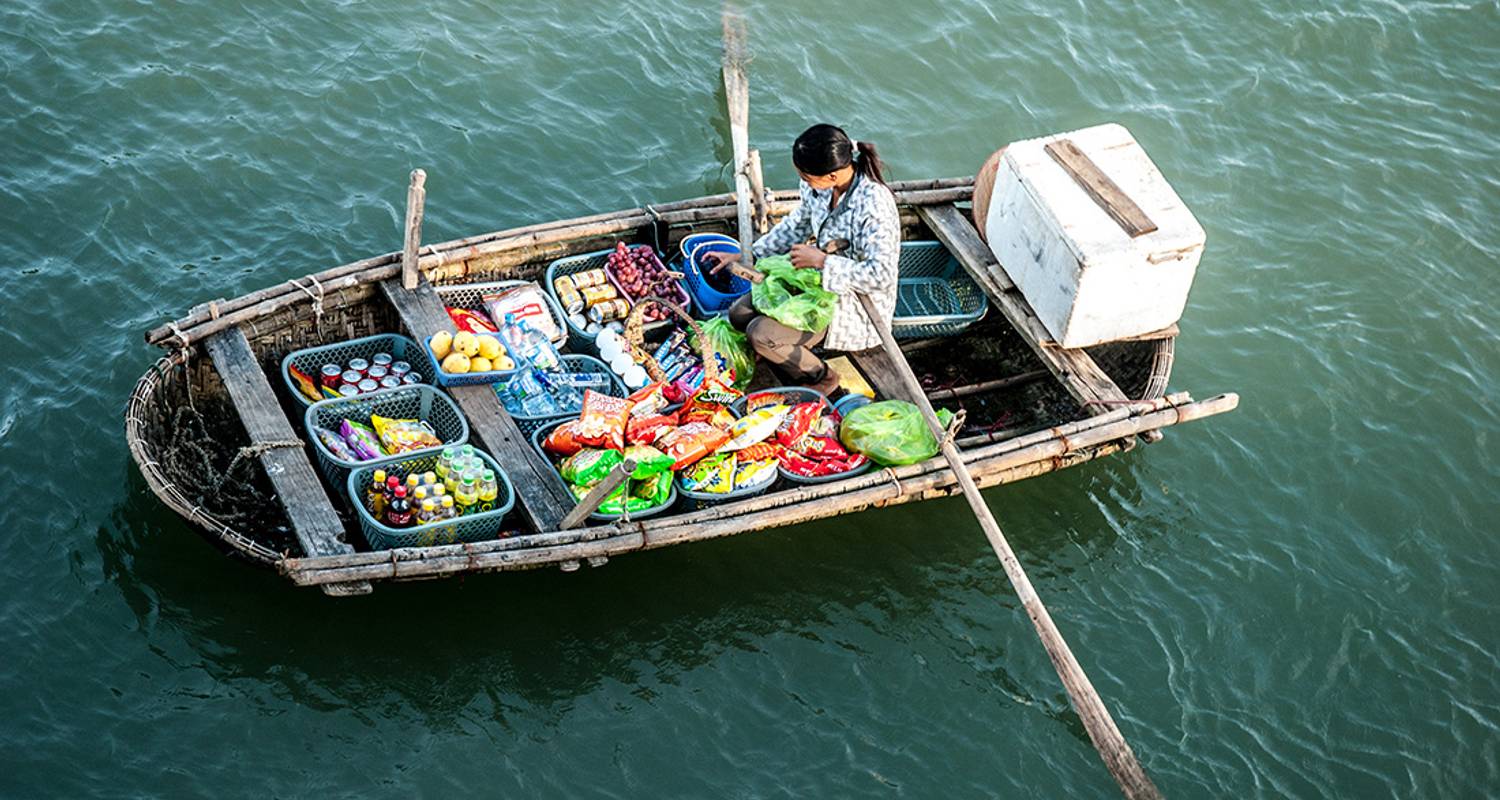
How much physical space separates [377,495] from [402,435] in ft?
1.48

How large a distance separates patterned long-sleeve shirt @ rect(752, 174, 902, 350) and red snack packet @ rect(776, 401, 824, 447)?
49cm

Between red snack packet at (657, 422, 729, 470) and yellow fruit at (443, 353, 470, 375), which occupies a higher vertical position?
yellow fruit at (443, 353, 470, 375)

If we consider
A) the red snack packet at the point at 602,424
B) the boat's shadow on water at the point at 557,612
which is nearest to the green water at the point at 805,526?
the boat's shadow on water at the point at 557,612

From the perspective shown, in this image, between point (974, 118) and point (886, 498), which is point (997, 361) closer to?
point (886, 498)

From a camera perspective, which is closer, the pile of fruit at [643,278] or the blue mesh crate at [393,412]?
the blue mesh crate at [393,412]

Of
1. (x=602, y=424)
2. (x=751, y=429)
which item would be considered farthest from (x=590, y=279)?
(x=751, y=429)

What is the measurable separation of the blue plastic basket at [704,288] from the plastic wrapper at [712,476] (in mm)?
1227

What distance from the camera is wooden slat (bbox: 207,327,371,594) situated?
6.02 metres

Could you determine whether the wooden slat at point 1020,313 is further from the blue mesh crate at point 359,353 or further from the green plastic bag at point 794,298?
the blue mesh crate at point 359,353

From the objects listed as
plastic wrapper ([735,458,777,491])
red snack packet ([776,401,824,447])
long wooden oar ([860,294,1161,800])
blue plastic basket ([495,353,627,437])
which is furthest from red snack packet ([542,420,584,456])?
long wooden oar ([860,294,1161,800])

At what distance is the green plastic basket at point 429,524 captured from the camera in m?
6.14

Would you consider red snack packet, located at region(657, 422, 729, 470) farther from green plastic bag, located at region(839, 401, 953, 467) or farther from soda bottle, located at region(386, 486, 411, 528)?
soda bottle, located at region(386, 486, 411, 528)

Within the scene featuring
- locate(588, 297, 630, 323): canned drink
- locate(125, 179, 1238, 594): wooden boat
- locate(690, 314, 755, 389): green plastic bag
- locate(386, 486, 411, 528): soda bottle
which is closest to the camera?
locate(125, 179, 1238, 594): wooden boat

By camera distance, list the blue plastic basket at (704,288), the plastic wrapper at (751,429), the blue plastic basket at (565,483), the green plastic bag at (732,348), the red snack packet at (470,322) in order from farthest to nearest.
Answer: the blue plastic basket at (704,288) → the green plastic bag at (732,348) → the red snack packet at (470,322) → the plastic wrapper at (751,429) → the blue plastic basket at (565,483)
